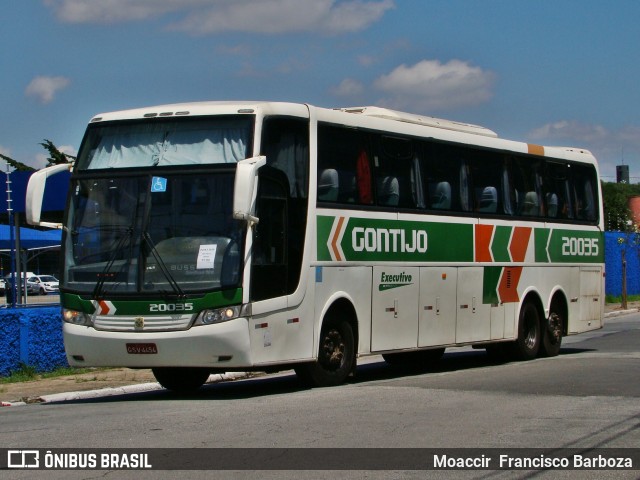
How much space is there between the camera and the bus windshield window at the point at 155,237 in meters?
13.4

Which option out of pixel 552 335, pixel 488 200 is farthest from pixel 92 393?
pixel 552 335

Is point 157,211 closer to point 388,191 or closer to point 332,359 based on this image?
point 332,359

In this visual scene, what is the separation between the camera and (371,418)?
11453mm

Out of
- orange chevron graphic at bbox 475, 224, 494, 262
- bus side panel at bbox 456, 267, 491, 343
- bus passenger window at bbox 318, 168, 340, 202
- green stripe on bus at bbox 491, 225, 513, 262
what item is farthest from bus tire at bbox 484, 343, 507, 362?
bus passenger window at bbox 318, 168, 340, 202

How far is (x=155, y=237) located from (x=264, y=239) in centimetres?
130

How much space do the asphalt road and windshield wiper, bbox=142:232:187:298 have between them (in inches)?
51.1

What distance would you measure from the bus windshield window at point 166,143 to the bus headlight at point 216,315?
1.81 meters

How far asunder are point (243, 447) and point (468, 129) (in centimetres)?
1071

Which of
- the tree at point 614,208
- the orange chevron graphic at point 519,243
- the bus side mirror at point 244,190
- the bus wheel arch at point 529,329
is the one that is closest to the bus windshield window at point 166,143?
the bus side mirror at point 244,190

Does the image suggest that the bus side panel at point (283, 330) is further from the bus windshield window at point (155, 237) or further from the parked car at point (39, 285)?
the parked car at point (39, 285)

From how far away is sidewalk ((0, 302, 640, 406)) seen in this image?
1577 cm

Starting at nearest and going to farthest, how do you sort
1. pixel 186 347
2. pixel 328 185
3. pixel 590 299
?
pixel 186 347 → pixel 328 185 → pixel 590 299

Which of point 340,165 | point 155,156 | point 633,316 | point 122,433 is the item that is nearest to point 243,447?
point 122,433

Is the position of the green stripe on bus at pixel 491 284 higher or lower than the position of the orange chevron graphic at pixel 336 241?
lower
